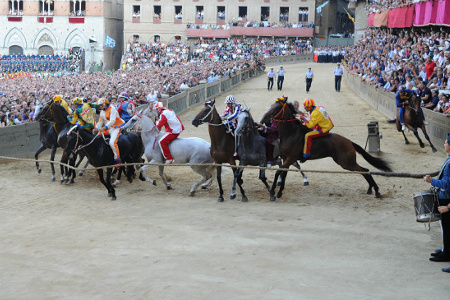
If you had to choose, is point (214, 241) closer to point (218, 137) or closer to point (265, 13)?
point (218, 137)

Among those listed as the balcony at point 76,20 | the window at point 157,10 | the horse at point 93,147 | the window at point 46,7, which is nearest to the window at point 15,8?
the window at point 46,7

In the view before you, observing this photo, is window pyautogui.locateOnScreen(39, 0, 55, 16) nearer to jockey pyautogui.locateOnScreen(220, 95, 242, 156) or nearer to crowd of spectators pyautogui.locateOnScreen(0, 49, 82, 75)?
crowd of spectators pyautogui.locateOnScreen(0, 49, 82, 75)

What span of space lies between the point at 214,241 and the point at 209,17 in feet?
218

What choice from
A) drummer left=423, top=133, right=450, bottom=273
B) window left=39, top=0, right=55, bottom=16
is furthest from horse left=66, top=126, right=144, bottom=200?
window left=39, top=0, right=55, bottom=16

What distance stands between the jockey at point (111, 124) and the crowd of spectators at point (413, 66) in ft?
32.1

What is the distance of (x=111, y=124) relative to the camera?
1395 cm

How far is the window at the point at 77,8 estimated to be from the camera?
245 ft

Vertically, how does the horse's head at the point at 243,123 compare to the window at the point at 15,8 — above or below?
below

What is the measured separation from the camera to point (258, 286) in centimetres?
763

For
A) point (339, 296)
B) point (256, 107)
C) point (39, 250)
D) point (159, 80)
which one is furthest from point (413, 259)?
point (159, 80)

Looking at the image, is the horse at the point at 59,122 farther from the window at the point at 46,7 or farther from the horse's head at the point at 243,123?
the window at the point at 46,7

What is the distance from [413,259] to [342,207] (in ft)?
12.0

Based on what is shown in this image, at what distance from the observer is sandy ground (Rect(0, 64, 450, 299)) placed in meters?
7.69

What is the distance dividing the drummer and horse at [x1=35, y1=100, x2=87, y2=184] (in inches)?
381
